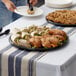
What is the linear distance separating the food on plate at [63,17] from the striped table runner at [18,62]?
46cm

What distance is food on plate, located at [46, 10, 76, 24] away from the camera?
205cm

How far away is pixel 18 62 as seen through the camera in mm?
1619

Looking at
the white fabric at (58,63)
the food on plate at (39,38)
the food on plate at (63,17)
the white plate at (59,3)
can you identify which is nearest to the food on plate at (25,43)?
the food on plate at (39,38)

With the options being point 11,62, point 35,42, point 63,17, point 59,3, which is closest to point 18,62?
point 11,62

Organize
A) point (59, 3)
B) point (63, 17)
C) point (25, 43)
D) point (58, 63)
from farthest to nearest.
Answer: point (59, 3) → point (63, 17) → point (25, 43) → point (58, 63)

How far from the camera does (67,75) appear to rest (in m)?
1.62

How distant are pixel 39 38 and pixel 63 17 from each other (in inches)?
17.4

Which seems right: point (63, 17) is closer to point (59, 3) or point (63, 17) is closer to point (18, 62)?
point (59, 3)

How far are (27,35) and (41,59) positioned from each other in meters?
0.21

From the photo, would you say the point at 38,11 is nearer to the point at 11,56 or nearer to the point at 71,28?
the point at 71,28

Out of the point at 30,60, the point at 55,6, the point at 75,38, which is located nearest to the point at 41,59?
the point at 30,60

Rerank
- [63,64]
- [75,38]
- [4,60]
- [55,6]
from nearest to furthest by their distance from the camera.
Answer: [63,64], [4,60], [75,38], [55,6]

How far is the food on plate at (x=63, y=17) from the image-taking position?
2.05 m

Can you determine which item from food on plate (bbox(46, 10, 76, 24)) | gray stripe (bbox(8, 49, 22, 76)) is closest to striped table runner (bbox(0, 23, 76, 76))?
gray stripe (bbox(8, 49, 22, 76))
